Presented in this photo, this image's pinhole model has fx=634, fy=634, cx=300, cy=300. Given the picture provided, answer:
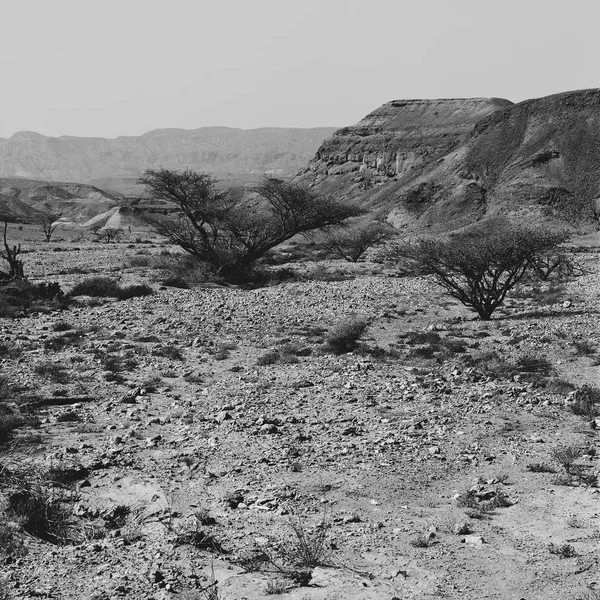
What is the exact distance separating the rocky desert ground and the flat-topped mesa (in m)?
84.6

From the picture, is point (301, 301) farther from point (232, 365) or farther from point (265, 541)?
point (265, 541)

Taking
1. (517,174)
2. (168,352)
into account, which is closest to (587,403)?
(168,352)

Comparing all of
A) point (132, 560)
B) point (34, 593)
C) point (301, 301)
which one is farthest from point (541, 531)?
point (301, 301)

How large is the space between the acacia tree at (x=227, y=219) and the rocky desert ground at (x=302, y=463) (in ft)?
36.2

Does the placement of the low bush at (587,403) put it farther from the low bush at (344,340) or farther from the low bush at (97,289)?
the low bush at (97,289)

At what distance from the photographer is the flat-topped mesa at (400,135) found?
9844cm

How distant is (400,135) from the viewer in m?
107

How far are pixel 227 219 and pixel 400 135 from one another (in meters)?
85.3

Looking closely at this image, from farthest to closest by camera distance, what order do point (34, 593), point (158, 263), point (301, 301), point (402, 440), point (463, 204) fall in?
point (463, 204) → point (158, 263) → point (301, 301) → point (402, 440) → point (34, 593)

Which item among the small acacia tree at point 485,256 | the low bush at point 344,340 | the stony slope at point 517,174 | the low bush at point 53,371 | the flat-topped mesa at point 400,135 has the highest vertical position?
the flat-topped mesa at point 400,135

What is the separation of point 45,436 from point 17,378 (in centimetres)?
353

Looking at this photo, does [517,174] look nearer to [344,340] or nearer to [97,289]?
[97,289]

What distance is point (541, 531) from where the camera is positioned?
623 cm

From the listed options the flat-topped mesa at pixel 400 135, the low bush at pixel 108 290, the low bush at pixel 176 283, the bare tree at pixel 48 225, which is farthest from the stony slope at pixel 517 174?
the low bush at pixel 108 290
